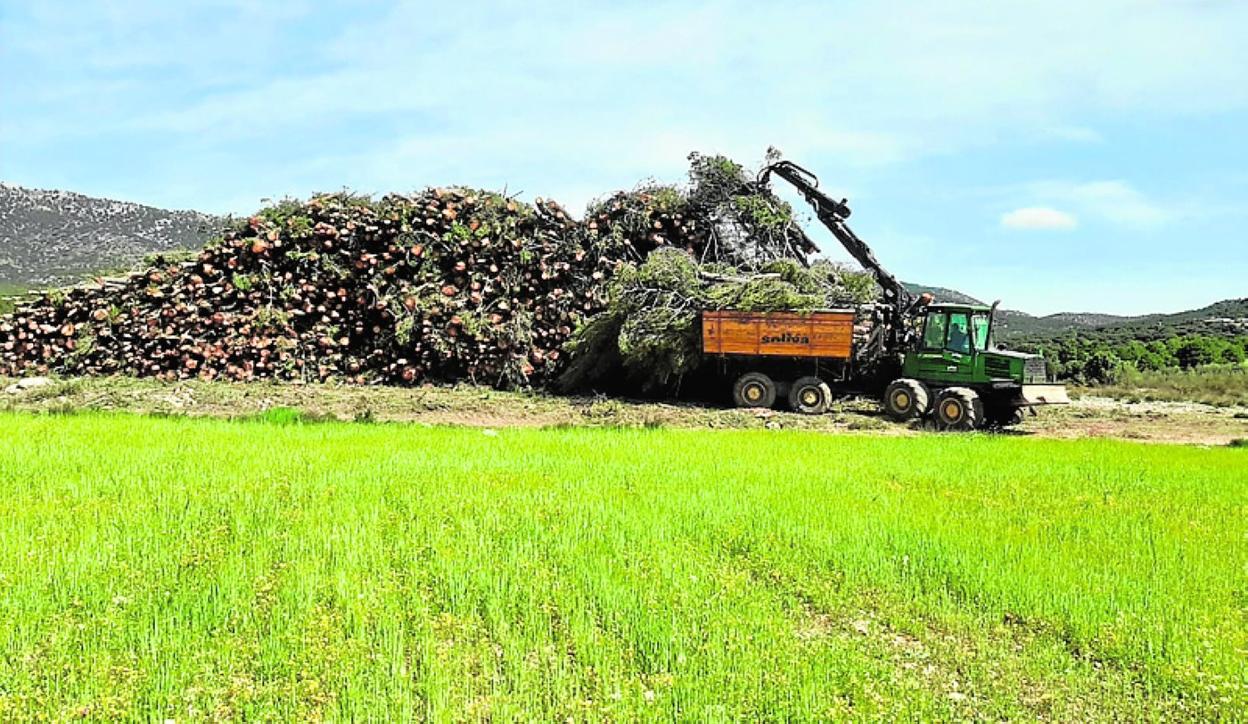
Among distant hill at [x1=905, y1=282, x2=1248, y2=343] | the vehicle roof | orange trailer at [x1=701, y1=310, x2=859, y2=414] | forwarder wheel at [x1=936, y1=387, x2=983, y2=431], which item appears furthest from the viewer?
distant hill at [x1=905, y1=282, x2=1248, y2=343]

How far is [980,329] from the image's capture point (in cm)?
1505

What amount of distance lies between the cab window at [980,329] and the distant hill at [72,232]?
40.1m

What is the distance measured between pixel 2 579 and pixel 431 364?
14.3m

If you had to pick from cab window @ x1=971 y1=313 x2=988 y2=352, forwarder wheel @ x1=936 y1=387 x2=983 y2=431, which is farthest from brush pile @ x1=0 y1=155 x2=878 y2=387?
forwarder wheel @ x1=936 y1=387 x2=983 y2=431

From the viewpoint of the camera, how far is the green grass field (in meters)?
3.42

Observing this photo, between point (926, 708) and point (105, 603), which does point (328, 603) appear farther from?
point (926, 708)

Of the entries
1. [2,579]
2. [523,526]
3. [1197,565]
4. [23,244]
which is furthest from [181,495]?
[23,244]

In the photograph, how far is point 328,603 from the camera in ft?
13.6

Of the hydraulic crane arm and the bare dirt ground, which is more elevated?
the hydraulic crane arm

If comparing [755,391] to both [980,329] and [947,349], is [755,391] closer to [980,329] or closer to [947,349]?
[947,349]

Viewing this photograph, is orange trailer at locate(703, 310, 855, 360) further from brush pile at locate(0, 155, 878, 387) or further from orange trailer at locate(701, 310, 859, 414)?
brush pile at locate(0, 155, 878, 387)

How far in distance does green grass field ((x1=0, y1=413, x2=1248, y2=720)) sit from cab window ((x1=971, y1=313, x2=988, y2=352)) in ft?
24.3

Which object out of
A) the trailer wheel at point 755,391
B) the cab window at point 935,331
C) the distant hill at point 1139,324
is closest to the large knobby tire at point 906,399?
the cab window at point 935,331

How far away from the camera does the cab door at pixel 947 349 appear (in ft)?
49.1
